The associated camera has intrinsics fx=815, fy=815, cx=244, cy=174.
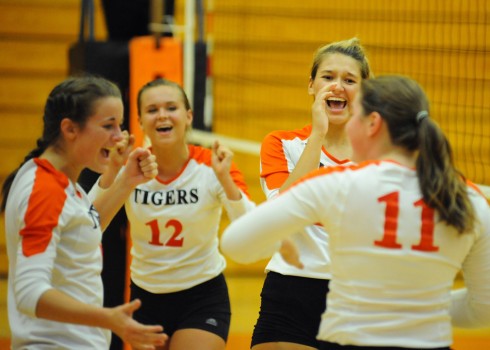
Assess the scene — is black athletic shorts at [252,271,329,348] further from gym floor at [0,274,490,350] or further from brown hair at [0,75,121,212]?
gym floor at [0,274,490,350]

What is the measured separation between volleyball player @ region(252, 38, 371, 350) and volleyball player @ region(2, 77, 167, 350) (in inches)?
26.3

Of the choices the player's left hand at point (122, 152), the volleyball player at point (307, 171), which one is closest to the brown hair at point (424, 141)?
the volleyball player at point (307, 171)

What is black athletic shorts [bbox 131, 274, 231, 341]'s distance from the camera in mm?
3717

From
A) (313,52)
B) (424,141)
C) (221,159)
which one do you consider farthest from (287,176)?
(313,52)

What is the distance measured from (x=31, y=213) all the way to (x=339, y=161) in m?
1.29

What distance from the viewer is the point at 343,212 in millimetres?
2094

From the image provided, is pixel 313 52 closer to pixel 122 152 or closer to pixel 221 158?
pixel 122 152

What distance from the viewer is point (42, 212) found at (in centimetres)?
Answer: 232

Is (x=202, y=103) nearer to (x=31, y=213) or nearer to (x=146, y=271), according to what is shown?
(x=146, y=271)

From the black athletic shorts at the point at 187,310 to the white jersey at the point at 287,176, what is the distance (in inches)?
28.3

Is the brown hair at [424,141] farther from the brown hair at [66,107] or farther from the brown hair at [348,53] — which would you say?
the brown hair at [348,53]

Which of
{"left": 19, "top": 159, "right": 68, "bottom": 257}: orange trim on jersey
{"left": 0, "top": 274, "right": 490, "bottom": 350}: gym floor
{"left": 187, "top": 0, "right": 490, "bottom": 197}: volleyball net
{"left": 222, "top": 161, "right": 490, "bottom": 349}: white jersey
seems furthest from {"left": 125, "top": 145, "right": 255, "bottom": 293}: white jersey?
{"left": 187, "top": 0, "right": 490, "bottom": 197}: volleyball net

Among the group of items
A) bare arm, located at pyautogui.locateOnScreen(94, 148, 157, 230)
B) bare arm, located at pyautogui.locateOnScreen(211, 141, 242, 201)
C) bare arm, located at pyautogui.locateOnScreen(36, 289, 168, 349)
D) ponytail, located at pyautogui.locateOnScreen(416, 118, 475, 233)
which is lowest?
bare arm, located at pyautogui.locateOnScreen(36, 289, 168, 349)

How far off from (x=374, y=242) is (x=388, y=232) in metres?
0.04
